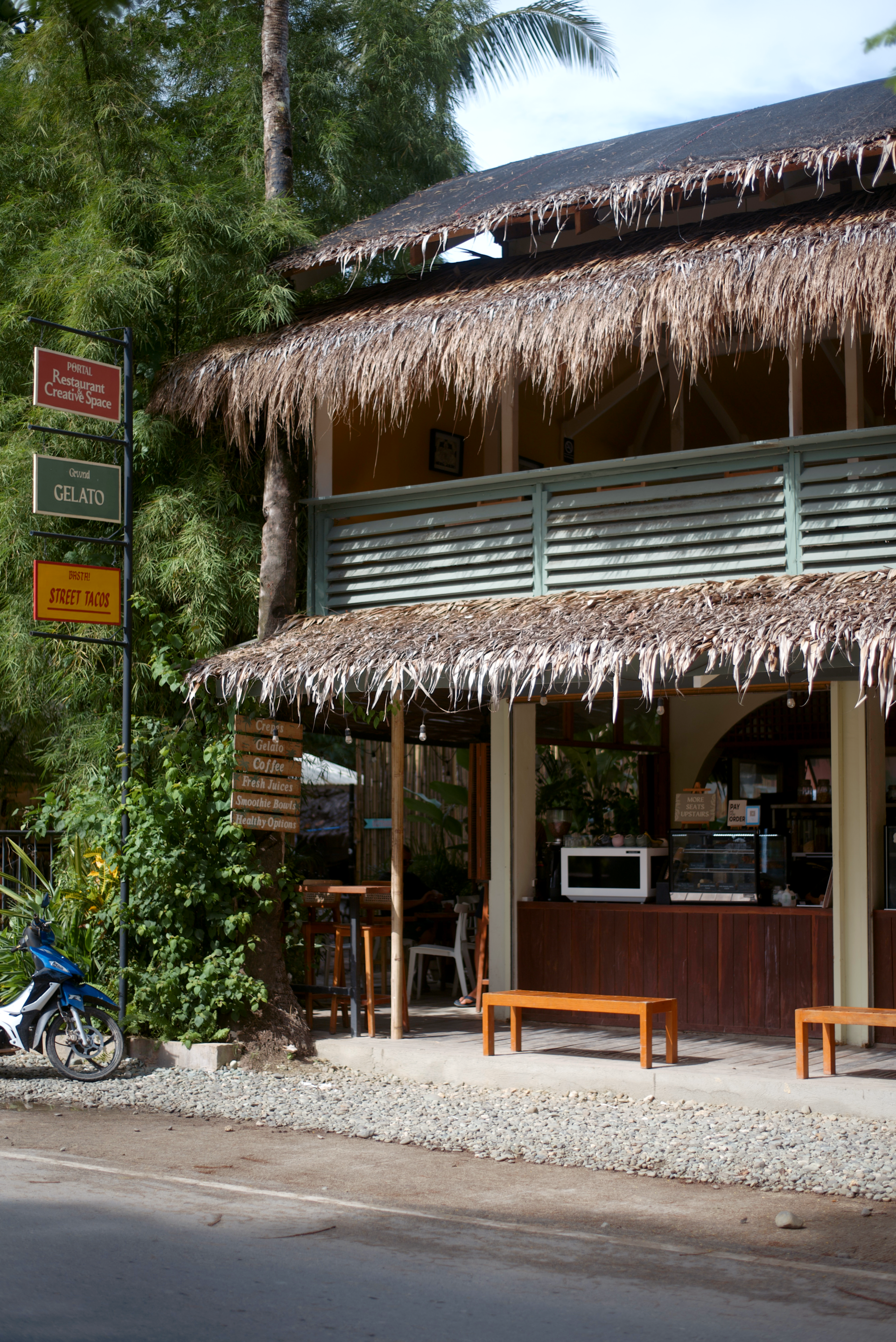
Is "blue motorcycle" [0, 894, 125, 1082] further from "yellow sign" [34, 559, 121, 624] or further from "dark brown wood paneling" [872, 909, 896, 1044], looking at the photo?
"dark brown wood paneling" [872, 909, 896, 1044]

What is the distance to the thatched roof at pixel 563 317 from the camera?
8133mm

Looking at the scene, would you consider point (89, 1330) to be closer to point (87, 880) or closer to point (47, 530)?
point (87, 880)

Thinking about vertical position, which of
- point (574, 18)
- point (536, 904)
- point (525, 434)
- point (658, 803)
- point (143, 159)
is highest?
point (574, 18)

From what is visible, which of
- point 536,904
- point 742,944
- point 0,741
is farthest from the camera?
point 0,741

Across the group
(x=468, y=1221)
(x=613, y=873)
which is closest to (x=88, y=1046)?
(x=468, y=1221)

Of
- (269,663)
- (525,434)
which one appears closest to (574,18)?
(525,434)

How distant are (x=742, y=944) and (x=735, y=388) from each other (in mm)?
4822

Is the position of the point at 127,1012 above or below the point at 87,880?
below

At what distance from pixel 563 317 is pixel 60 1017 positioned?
5.27 m

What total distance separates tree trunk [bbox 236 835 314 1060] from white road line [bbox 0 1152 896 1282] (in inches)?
101

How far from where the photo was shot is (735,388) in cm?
1198

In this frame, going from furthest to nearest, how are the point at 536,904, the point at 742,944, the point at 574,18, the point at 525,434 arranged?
1. the point at 574,18
2. the point at 525,434
3. the point at 536,904
4. the point at 742,944

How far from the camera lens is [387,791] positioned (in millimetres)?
16672

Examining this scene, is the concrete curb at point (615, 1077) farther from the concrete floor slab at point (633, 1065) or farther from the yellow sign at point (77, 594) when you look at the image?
the yellow sign at point (77, 594)
